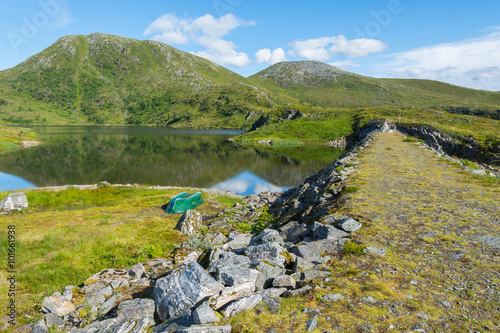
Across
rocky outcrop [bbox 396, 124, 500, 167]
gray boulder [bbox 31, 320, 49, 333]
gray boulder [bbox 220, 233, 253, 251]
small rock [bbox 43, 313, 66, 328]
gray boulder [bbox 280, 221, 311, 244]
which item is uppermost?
rocky outcrop [bbox 396, 124, 500, 167]

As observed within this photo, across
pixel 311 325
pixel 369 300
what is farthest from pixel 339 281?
pixel 311 325

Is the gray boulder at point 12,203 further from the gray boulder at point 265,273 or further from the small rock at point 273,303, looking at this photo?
the small rock at point 273,303

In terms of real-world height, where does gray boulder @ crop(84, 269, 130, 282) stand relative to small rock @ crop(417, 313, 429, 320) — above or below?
below

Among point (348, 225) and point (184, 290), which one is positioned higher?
point (348, 225)

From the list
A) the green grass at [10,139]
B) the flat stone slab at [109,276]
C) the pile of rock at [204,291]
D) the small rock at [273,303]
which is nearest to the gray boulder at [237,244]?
the pile of rock at [204,291]

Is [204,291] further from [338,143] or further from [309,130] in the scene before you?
[309,130]

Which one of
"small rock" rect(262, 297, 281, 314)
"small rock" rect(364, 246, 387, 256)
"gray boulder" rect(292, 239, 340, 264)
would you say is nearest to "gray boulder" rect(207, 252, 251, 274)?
"small rock" rect(262, 297, 281, 314)

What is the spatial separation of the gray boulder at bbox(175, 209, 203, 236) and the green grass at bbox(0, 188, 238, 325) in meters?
0.79

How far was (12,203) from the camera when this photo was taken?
2681 centimetres

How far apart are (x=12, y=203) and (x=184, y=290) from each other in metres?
30.4

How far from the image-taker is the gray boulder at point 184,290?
8.09 meters

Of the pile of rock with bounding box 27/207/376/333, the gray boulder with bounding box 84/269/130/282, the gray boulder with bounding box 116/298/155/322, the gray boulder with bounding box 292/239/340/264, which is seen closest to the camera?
the pile of rock with bounding box 27/207/376/333

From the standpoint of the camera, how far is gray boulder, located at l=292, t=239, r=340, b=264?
33.6 ft

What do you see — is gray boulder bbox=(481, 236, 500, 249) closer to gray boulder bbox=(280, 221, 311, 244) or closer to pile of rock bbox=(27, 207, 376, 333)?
pile of rock bbox=(27, 207, 376, 333)
